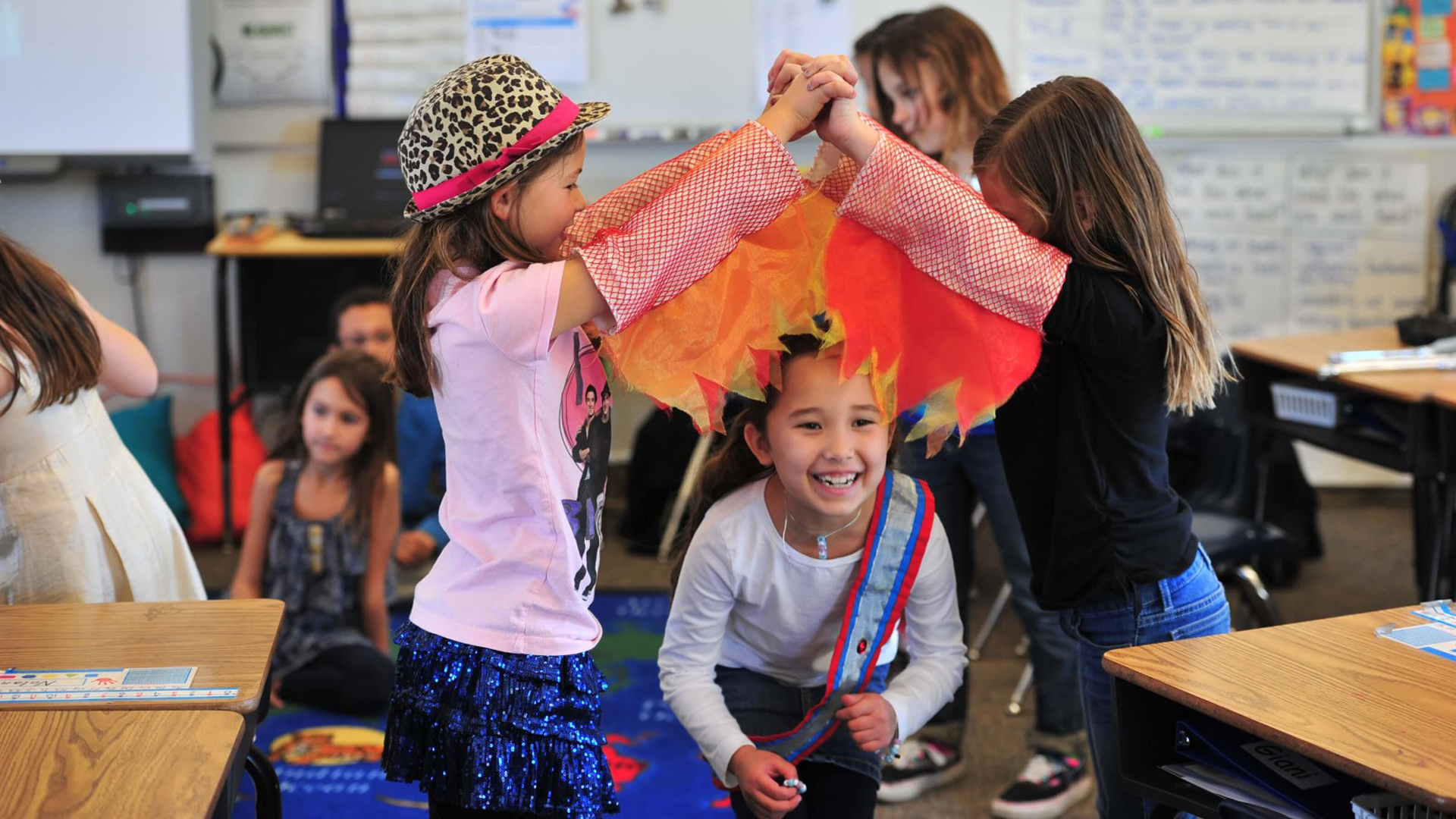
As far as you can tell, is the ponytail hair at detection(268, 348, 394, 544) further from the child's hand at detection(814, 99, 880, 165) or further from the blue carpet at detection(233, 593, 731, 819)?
the child's hand at detection(814, 99, 880, 165)

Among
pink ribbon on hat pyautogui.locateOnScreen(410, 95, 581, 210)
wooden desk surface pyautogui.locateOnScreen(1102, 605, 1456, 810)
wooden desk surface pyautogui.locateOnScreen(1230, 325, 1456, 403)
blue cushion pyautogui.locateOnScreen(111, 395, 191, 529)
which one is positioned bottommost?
blue cushion pyautogui.locateOnScreen(111, 395, 191, 529)

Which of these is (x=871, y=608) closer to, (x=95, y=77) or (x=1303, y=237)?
(x=95, y=77)

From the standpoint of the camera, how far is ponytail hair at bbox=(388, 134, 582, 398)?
4.65ft

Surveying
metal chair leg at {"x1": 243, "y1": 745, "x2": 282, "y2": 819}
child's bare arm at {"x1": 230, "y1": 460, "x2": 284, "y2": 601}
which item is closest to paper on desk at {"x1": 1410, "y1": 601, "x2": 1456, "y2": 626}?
metal chair leg at {"x1": 243, "y1": 745, "x2": 282, "y2": 819}

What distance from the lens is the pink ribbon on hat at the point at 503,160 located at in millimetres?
1371

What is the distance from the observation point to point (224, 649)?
148 cm

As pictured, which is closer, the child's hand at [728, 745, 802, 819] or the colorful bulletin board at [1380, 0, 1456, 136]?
the child's hand at [728, 745, 802, 819]

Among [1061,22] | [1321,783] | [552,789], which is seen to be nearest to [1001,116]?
[1321,783]

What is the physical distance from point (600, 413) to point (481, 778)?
16.7 inches

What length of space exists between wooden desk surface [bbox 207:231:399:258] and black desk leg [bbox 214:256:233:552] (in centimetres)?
7

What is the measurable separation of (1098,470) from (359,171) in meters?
3.63

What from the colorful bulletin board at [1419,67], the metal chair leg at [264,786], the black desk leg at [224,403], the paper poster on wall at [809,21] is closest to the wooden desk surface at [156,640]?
the metal chair leg at [264,786]

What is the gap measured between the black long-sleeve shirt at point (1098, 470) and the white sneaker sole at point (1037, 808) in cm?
97

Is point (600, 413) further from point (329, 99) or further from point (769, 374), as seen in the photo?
point (329, 99)
